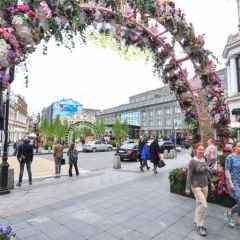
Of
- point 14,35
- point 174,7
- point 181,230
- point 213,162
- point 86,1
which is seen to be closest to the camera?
point 14,35

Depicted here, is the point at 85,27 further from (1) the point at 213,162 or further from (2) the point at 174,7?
(1) the point at 213,162

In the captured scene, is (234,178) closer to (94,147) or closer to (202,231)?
(202,231)

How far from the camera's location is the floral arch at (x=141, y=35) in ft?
11.7

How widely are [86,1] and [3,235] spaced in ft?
13.0

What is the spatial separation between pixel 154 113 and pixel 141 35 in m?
86.1

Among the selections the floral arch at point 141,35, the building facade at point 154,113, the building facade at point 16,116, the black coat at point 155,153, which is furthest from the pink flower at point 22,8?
the building facade at point 154,113

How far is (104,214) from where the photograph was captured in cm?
661

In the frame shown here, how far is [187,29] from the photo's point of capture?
728cm

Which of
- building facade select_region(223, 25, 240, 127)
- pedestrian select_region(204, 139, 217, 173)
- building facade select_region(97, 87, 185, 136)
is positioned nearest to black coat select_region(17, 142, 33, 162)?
pedestrian select_region(204, 139, 217, 173)

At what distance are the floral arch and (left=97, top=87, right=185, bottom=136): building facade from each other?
6527 cm

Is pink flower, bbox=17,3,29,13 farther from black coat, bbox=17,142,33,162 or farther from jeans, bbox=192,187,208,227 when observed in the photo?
black coat, bbox=17,142,33,162

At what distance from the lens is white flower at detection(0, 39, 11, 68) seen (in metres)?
3.35

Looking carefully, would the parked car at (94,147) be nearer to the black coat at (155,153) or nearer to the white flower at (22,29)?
the black coat at (155,153)

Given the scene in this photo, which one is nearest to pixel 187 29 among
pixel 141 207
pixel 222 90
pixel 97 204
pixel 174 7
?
pixel 174 7
